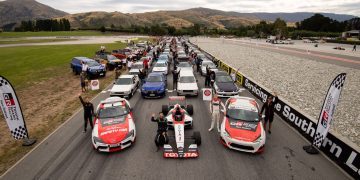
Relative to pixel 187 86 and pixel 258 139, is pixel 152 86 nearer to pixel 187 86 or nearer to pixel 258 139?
pixel 187 86

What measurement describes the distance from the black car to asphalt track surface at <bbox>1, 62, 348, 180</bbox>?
5958 mm

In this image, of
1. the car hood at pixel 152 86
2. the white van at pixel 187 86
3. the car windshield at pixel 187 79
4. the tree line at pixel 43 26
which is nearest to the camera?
the car hood at pixel 152 86

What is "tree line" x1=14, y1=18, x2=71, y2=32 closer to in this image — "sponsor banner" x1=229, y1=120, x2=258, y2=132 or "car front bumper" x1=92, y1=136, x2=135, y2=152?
"car front bumper" x1=92, y1=136, x2=135, y2=152

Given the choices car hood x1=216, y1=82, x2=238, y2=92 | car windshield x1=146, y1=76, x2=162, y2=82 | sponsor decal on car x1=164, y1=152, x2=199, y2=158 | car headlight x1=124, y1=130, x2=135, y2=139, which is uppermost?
car windshield x1=146, y1=76, x2=162, y2=82

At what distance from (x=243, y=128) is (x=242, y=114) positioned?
97 cm

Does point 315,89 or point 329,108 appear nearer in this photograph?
point 329,108

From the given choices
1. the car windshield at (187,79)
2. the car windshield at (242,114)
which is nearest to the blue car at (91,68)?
the car windshield at (187,79)

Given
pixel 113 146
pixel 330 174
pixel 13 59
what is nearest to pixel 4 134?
pixel 113 146

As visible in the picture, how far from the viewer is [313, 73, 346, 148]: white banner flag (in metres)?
8.86

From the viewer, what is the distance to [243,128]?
32.2 feet

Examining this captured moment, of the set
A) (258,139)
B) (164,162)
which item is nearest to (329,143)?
(258,139)

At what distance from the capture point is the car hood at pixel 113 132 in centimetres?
943

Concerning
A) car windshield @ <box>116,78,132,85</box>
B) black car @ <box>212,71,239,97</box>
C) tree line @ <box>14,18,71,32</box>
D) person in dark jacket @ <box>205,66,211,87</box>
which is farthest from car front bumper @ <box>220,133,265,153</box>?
tree line @ <box>14,18,71,32</box>

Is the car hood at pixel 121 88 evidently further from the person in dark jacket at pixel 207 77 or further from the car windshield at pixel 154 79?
the person in dark jacket at pixel 207 77
